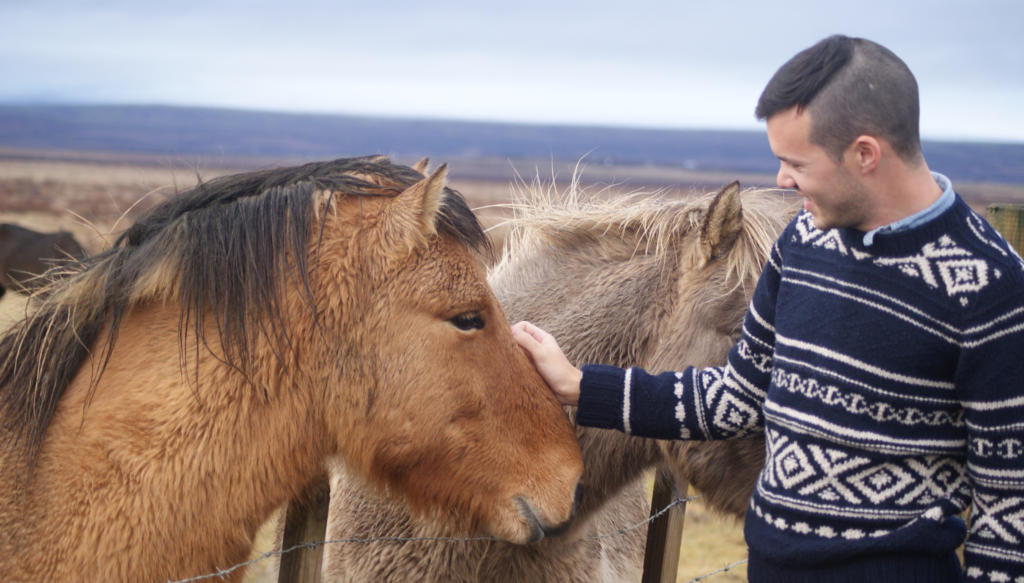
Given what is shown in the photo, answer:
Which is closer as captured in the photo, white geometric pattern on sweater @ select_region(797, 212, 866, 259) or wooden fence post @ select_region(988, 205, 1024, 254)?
white geometric pattern on sweater @ select_region(797, 212, 866, 259)

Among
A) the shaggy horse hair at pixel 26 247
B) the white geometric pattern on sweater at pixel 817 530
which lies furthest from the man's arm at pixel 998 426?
the shaggy horse hair at pixel 26 247

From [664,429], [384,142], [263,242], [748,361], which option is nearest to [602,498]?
[664,429]

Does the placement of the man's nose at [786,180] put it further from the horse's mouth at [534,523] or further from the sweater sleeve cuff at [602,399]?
the horse's mouth at [534,523]

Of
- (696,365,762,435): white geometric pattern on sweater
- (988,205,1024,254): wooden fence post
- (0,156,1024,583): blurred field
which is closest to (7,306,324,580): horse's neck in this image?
(0,156,1024,583): blurred field

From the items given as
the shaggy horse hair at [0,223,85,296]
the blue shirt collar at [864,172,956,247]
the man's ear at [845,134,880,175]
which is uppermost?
the man's ear at [845,134,880,175]

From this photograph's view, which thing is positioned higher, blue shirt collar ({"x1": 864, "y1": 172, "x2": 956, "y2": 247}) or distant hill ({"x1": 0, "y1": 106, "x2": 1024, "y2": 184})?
blue shirt collar ({"x1": 864, "y1": 172, "x2": 956, "y2": 247})

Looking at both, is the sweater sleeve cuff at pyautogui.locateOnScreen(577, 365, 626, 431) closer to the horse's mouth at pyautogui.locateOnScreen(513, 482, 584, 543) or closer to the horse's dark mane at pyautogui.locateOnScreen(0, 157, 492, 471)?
the horse's mouth at pyautogui.locateOnScreen(513, 482, 584, 543)

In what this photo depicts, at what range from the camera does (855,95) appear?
1623 millimetres

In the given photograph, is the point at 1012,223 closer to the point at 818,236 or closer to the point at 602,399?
the point at 818,236

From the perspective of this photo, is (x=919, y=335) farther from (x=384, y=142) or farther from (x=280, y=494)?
(x=384, y=142)

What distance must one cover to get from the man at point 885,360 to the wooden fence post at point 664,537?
1.33 metres

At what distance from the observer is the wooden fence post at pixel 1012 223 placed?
10.2ft

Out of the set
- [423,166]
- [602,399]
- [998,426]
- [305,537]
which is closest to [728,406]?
[602,399]

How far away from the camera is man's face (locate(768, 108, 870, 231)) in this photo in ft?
5.52
